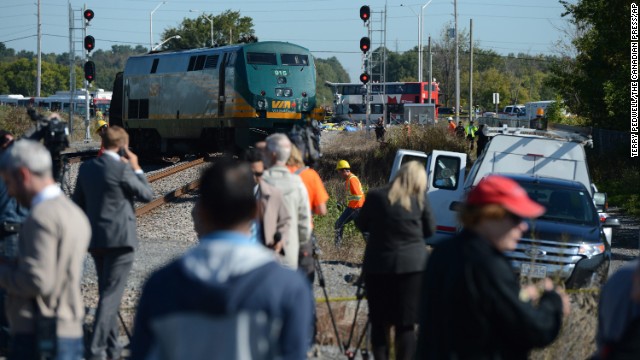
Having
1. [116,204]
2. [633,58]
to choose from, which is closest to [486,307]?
[116,204]

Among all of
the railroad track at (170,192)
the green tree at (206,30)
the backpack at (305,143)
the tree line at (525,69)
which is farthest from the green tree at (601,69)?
the green tree at (206,30)

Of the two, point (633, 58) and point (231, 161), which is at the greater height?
point (633, 58)

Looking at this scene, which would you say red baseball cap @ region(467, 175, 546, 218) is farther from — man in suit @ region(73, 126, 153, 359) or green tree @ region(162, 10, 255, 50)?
green tree @ region(162, 10, 255, 50)

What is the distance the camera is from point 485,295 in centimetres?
398

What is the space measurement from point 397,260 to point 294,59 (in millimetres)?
22924

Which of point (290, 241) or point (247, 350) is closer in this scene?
point (247, 350)

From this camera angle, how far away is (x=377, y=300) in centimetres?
721

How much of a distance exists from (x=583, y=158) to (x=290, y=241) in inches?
413

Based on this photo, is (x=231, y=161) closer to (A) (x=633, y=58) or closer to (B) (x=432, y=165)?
(B) (x=432, y=165)

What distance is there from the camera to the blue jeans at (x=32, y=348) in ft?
17.0

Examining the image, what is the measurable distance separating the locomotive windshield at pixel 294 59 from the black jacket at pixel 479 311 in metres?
25.4

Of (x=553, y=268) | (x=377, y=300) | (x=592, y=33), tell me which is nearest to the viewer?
(x=377, y=300)

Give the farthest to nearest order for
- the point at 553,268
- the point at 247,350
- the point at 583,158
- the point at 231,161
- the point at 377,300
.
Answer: the point at 583,158, the point at 553,268, the point at 377,300, the point at 231,161, the point at 247,350

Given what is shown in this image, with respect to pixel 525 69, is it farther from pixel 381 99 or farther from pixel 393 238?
pixel 393 238
